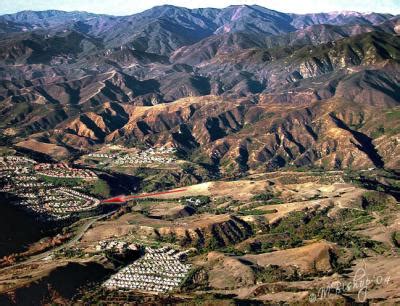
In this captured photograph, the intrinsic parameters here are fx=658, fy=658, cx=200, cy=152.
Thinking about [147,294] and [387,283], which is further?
[147,294]

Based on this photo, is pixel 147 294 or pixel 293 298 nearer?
pixel 293 298

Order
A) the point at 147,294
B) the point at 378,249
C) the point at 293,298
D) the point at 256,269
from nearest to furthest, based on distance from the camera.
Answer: the point at 293,298 → the point at 147,294 → the point at 256,269 → the point at 378,249

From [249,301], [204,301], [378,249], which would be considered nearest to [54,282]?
[204,301]

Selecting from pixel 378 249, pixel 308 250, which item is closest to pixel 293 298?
pixel 308 250

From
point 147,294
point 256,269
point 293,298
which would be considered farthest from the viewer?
point 256,269

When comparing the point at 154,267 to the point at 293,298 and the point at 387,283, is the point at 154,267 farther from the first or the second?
the point at 387,283

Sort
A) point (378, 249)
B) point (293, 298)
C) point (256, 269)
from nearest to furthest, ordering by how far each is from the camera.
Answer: point (293, 298), point (256, 269), point (378, 249)

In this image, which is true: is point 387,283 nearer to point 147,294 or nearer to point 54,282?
point 147,294

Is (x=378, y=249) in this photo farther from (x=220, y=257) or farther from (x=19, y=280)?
(x=19, y=280)

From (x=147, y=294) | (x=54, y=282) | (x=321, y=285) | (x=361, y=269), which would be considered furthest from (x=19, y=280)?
(x=361, y=269)
